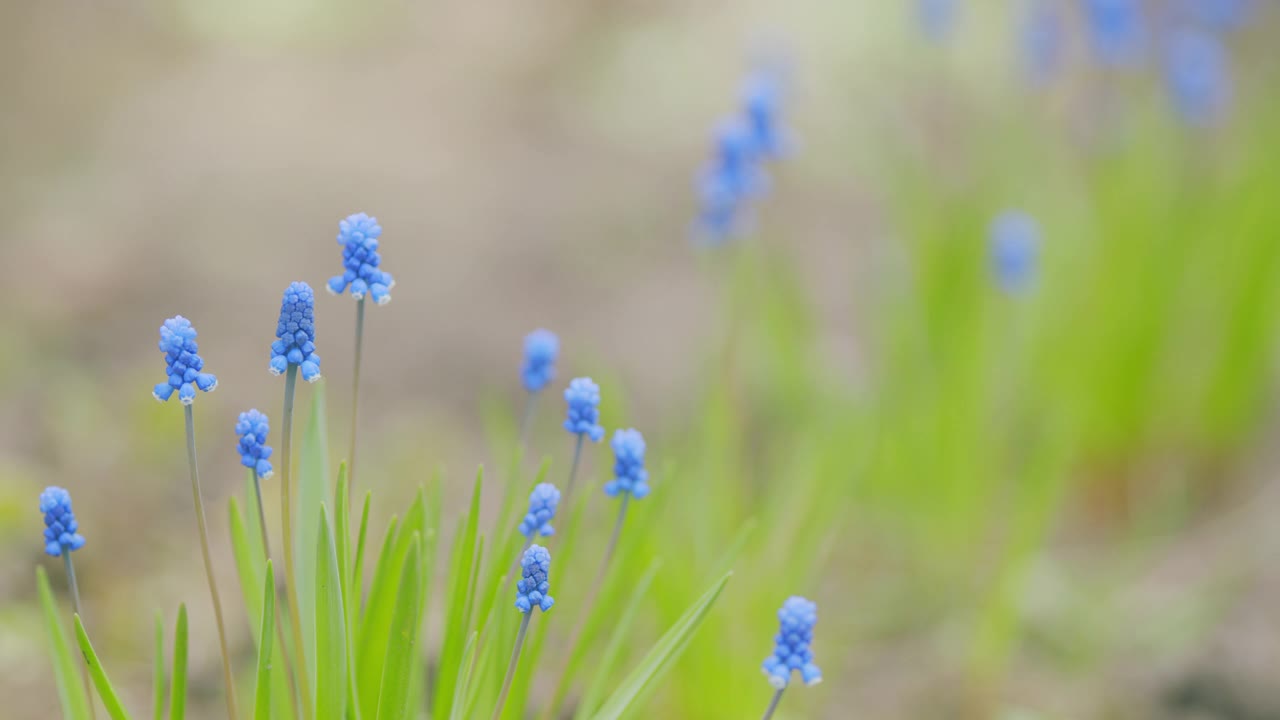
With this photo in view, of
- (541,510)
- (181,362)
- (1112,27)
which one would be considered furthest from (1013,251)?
(181,362)

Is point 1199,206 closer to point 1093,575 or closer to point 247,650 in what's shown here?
point 1093,575

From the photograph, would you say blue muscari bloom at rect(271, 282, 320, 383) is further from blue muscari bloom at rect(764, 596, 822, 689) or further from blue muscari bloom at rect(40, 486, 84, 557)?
blue muscari bloom at rect(764, 596, 822, 689)

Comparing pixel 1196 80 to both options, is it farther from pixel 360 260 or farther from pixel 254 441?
pixel 254 441

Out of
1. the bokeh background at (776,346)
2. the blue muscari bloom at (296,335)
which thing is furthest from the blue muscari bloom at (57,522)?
the bokeh background at (776,346)

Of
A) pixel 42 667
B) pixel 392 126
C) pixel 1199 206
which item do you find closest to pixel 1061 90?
pixel 1199 206

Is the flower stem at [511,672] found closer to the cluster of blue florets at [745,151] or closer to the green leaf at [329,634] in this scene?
the green leaf at [329,634]

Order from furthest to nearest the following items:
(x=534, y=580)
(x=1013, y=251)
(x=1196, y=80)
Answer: (x=1196, y=80) → (x=1013, y=251) → (x=534, y=580)
